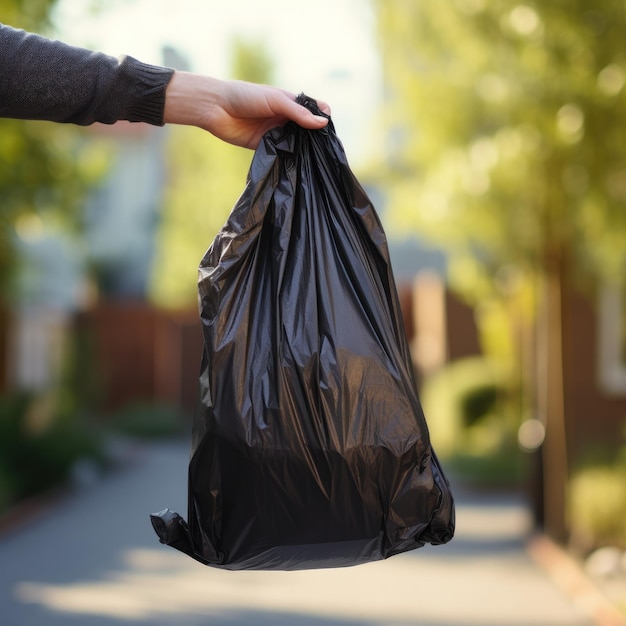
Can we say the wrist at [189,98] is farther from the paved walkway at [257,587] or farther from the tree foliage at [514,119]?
the tree foliage at [514,119]

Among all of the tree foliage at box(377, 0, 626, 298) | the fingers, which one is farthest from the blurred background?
the fingers

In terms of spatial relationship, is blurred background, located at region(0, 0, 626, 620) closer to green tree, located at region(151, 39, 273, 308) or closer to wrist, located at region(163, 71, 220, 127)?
green tree, located at region(151, 39, 273, 308)

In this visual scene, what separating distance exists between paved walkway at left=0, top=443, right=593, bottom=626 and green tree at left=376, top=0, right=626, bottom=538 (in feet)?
4.18

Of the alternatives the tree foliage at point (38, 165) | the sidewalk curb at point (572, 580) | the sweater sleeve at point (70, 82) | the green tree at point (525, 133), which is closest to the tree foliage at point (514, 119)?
the green tree at point (525, 133)

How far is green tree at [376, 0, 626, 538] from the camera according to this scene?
809 centimetres

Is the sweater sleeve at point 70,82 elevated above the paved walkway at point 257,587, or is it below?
above

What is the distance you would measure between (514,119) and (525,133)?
6.5 inches

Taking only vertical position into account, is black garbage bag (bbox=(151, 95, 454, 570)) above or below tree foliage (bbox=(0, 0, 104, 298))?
below

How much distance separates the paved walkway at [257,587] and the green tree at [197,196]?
13205 millimetres

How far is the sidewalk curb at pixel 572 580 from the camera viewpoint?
7.16 meters

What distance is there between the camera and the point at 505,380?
15.8 m

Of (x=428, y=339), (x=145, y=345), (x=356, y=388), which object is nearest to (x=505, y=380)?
(x=428, y=339)

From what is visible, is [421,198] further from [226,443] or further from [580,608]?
[226,443]

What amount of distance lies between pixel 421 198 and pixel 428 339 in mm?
11201
